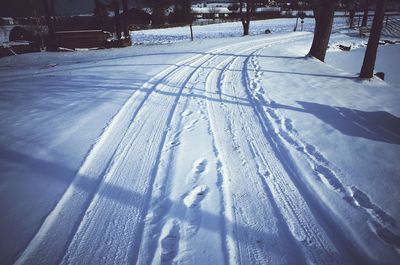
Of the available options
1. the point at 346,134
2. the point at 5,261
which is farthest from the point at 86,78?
the point at 346,134

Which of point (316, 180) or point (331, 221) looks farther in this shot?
point (316, 180)

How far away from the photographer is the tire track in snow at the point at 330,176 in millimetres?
2906

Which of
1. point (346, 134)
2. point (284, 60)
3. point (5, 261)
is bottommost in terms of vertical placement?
point (5, 261)

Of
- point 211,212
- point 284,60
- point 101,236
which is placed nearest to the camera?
point 101,236

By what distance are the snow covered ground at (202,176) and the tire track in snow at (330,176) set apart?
0.07 feet

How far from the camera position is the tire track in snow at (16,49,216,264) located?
108 inches

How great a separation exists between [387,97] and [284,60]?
→ 19.8 feet

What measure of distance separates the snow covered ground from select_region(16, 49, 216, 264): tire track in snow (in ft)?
0.05

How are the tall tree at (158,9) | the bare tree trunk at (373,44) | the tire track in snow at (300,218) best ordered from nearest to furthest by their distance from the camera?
the tire track in snow at (300,218)
the bare tree trunk at (373,44)
the tall tree at (158,9)

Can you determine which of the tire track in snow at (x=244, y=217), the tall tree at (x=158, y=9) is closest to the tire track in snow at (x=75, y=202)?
the tire track in snow at (x=244, y=217)

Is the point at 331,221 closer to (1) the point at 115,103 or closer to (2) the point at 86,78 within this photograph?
(1) the point at 115,103

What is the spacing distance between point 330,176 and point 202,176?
193 cm

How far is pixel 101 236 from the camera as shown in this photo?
2900 mm

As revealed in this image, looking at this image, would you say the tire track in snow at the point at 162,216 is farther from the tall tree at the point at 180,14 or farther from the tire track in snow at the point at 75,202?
the tall tree at the point at 180,14
